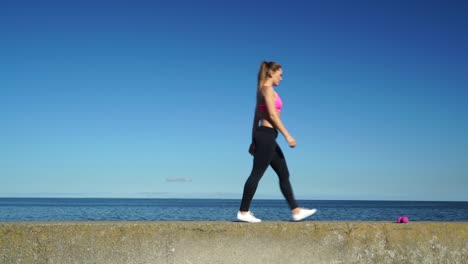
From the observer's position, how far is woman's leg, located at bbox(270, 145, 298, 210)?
5363mm

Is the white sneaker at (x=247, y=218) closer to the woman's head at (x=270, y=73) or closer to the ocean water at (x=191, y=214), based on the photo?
the woman's head at (x=270, y=73)

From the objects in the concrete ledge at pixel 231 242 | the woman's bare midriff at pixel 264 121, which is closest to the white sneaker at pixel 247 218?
the concrete ledge at pixel 231 242

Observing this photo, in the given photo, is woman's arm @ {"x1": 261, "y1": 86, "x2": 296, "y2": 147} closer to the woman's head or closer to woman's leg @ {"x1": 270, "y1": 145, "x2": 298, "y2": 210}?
the woman's head

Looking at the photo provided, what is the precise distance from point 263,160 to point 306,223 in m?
0.91

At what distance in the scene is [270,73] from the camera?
17.3ft

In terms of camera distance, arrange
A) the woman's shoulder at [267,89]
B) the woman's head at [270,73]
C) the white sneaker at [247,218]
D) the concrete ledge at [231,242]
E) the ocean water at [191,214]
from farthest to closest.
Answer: the ocean water at [191,214], the woman's head at [270,73], the woman's shoulder at [267,89], the white sneaker at [247,218], the concrete ledge at [231,242]

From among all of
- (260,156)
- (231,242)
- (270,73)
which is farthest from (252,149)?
(231,242)

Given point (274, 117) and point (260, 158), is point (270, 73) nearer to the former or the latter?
point (274, 117)

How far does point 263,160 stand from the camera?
203 inches

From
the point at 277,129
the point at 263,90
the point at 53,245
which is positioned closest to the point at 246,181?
the point at 277,129

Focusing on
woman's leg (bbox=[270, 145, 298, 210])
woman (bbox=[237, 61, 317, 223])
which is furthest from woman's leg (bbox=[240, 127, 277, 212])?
woman's leg (bbox=[270, 145, 298, 210])

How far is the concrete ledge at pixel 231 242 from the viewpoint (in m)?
4.34

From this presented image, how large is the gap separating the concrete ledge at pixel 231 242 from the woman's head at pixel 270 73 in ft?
5.27

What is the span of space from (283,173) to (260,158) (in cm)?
43
